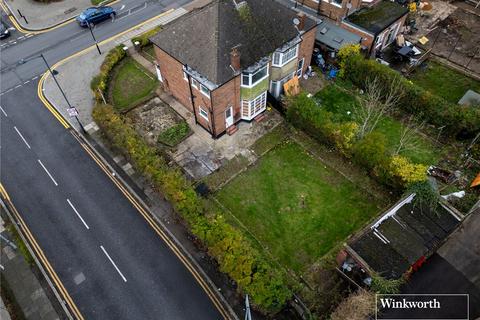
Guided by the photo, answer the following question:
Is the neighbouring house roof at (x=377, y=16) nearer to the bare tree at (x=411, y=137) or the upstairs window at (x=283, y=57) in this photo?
the upstairs window at (x=283, y=57)

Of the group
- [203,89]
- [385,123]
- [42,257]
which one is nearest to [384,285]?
[385,123]

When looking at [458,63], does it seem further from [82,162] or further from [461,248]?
[82,162]

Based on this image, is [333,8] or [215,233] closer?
[215,233]

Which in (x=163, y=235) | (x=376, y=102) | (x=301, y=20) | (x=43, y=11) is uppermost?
(x=301, y=20)

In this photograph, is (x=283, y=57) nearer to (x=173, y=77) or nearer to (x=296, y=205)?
(x=173, y=77)

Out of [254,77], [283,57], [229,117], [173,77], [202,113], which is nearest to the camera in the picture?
[254,77]

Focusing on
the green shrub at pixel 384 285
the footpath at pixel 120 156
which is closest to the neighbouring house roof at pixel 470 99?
the green shrub at pixel 384 285
